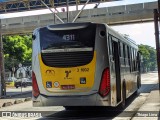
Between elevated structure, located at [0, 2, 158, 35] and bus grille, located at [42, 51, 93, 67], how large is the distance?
19183 millimetres

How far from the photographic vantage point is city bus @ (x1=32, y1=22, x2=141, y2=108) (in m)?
12.1

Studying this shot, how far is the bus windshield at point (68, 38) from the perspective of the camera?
12.4 metres

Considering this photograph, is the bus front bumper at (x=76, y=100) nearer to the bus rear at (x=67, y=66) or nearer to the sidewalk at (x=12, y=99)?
the bus rear at (x=67, y=66)

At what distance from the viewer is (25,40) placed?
73188 mm

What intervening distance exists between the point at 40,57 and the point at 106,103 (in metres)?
2.69

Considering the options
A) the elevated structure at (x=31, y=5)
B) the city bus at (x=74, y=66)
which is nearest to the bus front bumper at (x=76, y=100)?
the city bus at (x=74, y=66)

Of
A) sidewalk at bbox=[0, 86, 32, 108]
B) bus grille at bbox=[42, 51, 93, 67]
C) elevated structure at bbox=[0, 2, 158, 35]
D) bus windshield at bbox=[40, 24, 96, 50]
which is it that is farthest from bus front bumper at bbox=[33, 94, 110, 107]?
elevated structure at bbox=[0, 2, 158, 35]

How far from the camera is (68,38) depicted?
41.2ft

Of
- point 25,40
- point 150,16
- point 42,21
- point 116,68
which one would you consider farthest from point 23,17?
point 25,40

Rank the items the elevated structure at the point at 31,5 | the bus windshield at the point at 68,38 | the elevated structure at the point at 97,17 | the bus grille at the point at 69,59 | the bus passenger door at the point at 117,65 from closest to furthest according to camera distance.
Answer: the bus grille at the point at 69,59 < the bus windshield at the point at 68,38 < the bus passenger door at the point at 117,65 < the elevated structure at the point at 97,17 < the elevated structure at the point at 31,5

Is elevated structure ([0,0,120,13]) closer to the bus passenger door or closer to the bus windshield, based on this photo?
the bus passenger door

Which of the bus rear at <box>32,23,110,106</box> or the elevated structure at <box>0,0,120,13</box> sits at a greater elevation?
the elevated structure at <box>0,0,120,13</box>

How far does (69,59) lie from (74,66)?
29 cm

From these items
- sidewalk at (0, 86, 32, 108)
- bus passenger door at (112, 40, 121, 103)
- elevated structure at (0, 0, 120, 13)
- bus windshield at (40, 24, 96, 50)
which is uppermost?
elevated structure at (0, 0, 120, 13)
